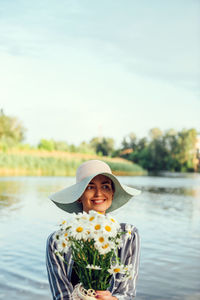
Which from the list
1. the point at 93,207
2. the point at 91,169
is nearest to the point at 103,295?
the point at 93,207

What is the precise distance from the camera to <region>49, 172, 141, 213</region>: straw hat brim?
1723 mm

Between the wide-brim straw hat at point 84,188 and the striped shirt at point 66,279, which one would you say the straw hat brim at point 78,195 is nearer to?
the wide-brim straw hat at point 84,188

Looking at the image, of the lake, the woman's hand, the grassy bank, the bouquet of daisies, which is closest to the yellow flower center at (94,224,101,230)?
the bouquet of daisies

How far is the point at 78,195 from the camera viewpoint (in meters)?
1.71

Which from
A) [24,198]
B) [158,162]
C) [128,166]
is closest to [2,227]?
[24,198]

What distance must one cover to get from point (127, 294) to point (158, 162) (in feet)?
146

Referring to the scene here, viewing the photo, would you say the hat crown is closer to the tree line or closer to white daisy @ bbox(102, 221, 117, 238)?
white daisy @ bbox(102, 221, 117, 238)

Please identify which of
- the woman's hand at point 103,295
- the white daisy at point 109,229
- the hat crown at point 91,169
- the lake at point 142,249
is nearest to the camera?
the white daisy at point 109,229

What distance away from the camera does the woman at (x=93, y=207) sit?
167cm

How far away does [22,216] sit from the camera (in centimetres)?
768

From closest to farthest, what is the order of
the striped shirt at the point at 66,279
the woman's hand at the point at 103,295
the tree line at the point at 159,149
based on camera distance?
1. the woman's hand at the point at 103,295
2. the striped shirt at the point at 66,279
3. the tree line at the point at 159,149

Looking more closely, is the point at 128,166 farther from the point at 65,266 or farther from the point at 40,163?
the point at 65,266

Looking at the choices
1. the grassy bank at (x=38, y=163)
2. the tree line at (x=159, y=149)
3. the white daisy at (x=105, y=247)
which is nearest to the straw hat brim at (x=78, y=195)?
the white daisy at (x=105, y=247)

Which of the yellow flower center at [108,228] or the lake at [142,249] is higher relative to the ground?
the yellow flower center at [108,228]
